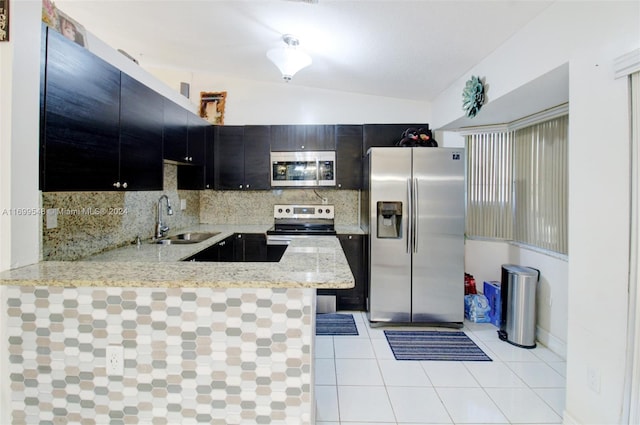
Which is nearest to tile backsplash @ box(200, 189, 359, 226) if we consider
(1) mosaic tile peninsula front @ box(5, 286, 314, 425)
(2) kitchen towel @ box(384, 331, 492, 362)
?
(2) kitchen towel @ box(384, 331, 492, 362)

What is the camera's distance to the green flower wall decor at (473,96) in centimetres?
258

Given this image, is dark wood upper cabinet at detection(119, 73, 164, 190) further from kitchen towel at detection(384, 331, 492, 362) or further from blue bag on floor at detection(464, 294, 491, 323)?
blue bag on floor at detection(464, 294, 491, 323)

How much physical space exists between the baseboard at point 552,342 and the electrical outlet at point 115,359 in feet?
10.4

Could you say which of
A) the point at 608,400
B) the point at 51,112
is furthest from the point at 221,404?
the point at 608,400

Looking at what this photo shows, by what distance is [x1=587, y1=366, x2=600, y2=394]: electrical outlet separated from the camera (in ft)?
5.17

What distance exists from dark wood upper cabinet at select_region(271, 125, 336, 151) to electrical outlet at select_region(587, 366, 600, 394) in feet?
9.62

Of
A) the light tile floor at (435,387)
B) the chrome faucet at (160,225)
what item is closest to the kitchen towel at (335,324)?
the light tile floor at (435,387)

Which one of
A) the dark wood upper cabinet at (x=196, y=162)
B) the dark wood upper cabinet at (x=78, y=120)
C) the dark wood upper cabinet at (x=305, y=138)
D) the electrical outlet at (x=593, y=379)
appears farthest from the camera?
the dark wood upper cabinet at (x=305, y=138)

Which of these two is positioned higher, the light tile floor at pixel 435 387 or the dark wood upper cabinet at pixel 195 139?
the dark wood upper cabinet at pixel 195 139

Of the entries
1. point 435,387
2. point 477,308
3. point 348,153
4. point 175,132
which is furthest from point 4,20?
point 477,308

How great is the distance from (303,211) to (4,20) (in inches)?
117

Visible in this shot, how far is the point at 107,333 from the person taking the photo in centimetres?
131

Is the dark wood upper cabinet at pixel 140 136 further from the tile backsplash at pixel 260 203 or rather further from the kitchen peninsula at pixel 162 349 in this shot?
the tile backsplash at pixel 260 203

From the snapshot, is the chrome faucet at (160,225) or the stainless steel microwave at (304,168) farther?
the stainless steel microwave at (304,168)
